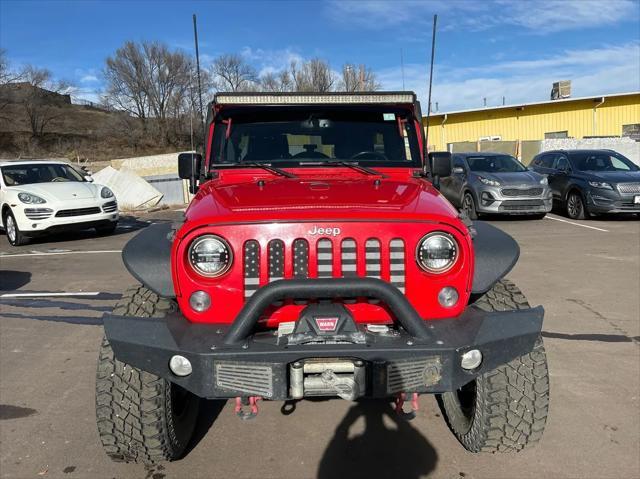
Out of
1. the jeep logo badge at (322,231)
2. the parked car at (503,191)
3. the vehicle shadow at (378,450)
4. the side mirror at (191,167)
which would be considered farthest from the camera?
the parked car at (503,191)

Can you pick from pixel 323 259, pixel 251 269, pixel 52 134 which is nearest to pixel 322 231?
pixel 323 259

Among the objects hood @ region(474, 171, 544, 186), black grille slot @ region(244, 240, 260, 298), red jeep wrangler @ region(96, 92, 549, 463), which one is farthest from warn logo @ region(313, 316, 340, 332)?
hood @ region(474, 171, 544, 186)

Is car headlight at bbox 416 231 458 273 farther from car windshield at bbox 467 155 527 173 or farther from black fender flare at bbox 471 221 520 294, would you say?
car windshield at bbox 467 155 527 173

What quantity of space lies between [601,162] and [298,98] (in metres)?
11.1

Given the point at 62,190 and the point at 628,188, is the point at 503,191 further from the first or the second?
the point at 62,190

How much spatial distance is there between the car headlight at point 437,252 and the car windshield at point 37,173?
33.7 ft

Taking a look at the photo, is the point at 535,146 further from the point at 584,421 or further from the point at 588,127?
the point at 584,421

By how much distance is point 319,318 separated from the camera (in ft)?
7.91

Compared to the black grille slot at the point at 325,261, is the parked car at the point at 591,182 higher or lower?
lower

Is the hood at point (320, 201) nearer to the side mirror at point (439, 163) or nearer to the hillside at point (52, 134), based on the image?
the side mirror at point (439, 163)

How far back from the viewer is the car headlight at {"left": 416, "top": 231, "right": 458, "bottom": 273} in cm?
261

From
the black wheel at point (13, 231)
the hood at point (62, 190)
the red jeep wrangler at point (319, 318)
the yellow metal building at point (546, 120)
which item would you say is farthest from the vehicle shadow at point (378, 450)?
the yellow metal building at point (546, 120)

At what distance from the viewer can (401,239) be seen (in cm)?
260

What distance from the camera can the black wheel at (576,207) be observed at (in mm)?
12203
